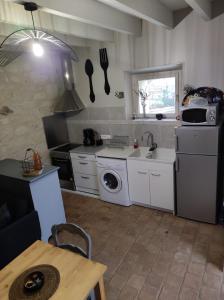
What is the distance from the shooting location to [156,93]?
3.60 meters

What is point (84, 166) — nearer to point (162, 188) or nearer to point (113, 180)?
point (113, 180)

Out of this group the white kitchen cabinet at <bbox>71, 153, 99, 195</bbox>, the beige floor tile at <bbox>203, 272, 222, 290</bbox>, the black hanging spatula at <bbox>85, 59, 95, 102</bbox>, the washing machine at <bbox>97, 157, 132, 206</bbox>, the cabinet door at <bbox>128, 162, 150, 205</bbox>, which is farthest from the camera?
the black hanging spatula at <bbox>85, 59, 95, 102</bbox>

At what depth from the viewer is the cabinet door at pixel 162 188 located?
9.86 feet

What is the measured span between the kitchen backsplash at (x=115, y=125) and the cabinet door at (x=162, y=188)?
0.64m

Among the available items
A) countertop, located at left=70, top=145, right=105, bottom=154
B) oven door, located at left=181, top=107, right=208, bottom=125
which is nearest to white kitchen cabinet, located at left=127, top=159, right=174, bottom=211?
oven door, located at left=181, top=107, right=208, bottom=125

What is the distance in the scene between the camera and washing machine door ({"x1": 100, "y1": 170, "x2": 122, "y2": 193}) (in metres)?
3.43

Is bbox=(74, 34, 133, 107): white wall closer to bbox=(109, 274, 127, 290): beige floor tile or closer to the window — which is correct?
the window

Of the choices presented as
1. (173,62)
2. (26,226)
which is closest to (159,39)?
(173,62)

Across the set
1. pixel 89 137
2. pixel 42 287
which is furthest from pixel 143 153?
pixel 42 287

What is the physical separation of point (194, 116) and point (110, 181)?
1660mm

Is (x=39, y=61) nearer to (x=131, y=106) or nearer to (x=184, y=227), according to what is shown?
(x=131, y=106)

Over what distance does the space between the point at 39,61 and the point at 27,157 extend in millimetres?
1681

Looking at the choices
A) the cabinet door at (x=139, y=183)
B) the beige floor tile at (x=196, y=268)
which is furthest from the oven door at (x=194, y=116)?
the beige floor tile at (x=196, y=268)

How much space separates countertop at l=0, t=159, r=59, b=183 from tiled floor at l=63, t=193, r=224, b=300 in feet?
3.24
